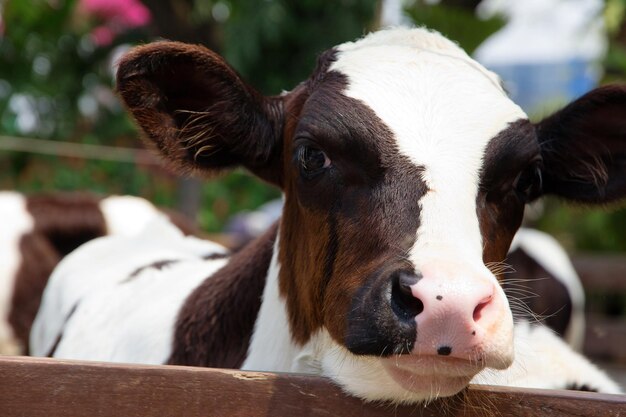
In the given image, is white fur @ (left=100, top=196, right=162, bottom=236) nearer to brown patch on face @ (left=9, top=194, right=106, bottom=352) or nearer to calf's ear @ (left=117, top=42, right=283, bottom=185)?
brown patch on face @ (left=9, top=194, right=106, bottom=352)

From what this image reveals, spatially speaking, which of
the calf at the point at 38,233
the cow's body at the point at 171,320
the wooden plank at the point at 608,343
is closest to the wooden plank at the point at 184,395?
the cow's body at the point at 171,320

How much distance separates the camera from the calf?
5613 millimetres

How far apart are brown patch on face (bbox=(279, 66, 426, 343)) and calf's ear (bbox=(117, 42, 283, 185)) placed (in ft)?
0.32

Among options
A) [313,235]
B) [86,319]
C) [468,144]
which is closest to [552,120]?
[468,144]

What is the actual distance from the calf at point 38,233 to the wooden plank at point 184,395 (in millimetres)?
3656

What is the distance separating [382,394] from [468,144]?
27.7 inches

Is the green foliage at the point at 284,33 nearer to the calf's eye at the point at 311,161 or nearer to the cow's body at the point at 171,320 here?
the cow's body at the point at 171,320

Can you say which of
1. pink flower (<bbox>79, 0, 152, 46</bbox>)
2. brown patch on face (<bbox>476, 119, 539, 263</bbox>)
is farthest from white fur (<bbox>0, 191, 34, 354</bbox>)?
pink flower (<bbox>79, 0, 152, 46</bbox>)

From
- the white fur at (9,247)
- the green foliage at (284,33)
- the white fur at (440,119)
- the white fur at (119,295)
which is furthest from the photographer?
the green foliage at (284,33)

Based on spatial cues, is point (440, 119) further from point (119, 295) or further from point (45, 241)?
point (45, 241)

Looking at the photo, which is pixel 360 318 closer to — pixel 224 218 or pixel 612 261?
pixel 612 261

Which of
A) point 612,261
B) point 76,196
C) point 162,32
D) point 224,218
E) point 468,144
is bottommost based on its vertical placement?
point 224,218

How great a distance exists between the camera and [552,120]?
2980 mm

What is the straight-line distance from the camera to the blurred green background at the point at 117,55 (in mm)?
9695
